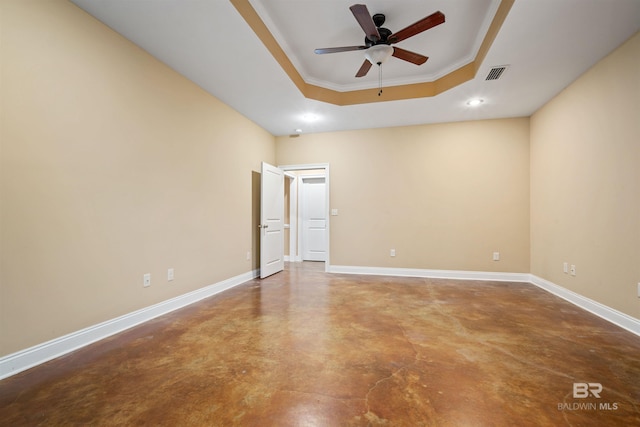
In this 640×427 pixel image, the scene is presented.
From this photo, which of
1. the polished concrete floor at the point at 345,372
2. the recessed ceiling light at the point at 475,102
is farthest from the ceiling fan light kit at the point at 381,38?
the polished concrete floor at the point at 345,372

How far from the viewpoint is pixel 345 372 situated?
177 cm

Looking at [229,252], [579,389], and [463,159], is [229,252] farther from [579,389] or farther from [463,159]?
[463,159]

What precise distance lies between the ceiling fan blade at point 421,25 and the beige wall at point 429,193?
262 cm

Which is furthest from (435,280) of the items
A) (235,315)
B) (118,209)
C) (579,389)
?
(118,209)

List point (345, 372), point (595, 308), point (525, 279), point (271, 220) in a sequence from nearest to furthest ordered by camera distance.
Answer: point (345, 372) → point (595, 308) → point (525, 279) → point (271, 220)

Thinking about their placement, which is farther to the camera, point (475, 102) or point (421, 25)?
point (475, 102)

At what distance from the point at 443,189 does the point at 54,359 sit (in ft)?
17.0

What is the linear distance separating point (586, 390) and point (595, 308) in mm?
1905

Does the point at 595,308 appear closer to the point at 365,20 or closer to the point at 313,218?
the point at 365,20

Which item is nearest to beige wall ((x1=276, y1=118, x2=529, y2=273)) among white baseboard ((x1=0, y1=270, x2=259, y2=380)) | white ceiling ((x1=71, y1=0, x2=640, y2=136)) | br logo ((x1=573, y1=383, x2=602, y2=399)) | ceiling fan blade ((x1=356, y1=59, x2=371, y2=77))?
white ceiling ((x1=71, y1=0, x2=640, y2=136))

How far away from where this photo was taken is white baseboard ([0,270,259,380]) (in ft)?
5.74

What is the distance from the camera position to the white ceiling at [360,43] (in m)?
2.19

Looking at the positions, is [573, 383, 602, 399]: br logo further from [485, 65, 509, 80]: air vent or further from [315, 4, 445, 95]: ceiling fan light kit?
[485, 65, 509, 80]: air vent

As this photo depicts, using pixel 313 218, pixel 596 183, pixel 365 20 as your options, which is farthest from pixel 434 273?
pixel 365 20
